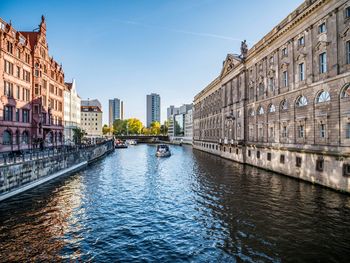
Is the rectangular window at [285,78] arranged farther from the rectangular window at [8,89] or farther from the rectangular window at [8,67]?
the rectangular window at [8,67]

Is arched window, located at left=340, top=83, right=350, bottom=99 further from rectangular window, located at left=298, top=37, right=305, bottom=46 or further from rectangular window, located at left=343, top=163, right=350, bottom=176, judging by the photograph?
rectangular window, located at left=298, top=37, right=305, bottom=46

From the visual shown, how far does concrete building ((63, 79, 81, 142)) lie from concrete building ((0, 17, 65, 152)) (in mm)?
16483

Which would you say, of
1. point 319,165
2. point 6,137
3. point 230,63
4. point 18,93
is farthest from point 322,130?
point 18,93

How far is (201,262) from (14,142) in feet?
141

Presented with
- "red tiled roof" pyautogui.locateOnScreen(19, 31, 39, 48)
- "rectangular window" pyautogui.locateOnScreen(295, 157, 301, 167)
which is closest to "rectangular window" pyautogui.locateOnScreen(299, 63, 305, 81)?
"rectangular window" pyautogui.locateOnScreen(295, 157, 301, 167)

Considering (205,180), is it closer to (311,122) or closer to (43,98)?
(311,122)

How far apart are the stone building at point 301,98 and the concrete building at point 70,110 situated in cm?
5660

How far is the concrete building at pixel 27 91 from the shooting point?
129ft

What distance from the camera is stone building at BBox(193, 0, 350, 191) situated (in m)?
24.4

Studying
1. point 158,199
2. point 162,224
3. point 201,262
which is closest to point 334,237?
point 201,262

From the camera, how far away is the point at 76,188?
27.4 meters

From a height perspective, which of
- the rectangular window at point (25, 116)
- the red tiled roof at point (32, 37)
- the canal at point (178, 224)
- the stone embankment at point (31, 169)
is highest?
the red tiled roof at point (32, 37)

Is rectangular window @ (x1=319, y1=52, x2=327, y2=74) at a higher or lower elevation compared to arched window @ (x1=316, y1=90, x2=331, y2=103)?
higher

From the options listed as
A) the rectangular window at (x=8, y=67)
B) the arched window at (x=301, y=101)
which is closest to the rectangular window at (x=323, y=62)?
the arched window at (x=301, y=101)
